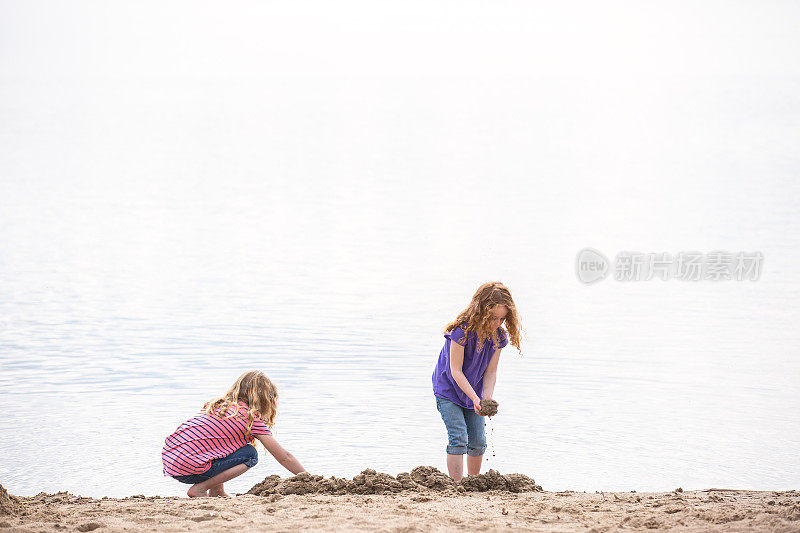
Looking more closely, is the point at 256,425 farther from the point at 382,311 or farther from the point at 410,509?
the point at 382,311

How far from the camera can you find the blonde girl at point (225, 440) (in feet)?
18.2

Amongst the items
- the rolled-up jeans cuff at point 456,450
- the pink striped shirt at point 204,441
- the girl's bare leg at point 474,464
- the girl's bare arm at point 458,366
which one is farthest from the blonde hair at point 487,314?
the pink striped shirt at point 204,441

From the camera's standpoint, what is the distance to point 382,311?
11844mm

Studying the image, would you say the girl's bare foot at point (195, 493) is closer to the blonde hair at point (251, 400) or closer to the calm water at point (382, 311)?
the blonde hair at point (251, 400)

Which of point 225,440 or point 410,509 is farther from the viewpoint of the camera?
point 225,440

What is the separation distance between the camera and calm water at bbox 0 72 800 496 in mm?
7023

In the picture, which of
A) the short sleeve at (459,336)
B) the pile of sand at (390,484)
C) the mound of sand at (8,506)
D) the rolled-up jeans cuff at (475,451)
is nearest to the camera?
the mound of sand at (8,506)

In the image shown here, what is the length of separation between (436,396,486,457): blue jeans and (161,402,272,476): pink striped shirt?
99 cm

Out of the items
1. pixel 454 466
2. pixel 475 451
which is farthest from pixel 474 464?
pixel 454 466

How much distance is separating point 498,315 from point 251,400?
54.8 inches

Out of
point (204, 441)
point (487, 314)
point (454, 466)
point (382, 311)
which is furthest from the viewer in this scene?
point (382, 311)

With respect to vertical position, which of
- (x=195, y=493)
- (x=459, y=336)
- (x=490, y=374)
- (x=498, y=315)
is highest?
(x=498, y=315)

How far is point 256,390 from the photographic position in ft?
18.5

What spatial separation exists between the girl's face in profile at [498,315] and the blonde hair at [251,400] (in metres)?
1.23
